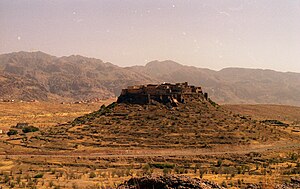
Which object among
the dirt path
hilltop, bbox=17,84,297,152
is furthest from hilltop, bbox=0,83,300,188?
the dirt path

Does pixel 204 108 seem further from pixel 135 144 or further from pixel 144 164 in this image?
pixel 144 164

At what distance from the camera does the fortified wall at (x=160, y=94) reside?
5785 centimetres

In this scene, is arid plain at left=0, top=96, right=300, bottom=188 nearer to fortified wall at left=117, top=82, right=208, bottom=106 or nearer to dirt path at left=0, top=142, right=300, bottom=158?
dirt path at left=0, top=142, right=300, bottom=158

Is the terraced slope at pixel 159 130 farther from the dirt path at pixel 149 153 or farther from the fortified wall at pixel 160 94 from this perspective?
the dirt path at pixel 149 153

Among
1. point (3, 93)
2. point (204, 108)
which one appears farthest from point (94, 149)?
point (3, 93)

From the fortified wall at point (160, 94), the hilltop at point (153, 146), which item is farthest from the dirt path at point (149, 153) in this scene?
the fortified wall at point (160, 94)

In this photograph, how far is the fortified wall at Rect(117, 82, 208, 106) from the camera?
57.9 m

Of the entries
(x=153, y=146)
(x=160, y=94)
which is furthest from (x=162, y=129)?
(x=160, y=94)

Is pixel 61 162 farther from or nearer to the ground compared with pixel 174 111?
nearer to the ground

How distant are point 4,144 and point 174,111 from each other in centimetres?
2609

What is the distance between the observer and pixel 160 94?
58156mm

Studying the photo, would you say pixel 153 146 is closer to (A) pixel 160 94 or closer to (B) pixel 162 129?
(B) pixel 162 129

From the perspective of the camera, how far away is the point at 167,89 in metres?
58.1

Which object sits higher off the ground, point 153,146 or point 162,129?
point 162,129
